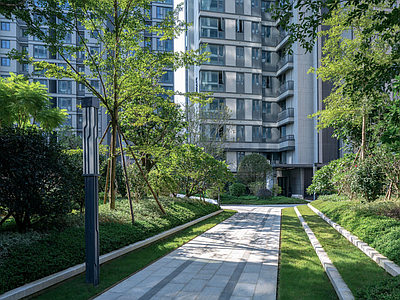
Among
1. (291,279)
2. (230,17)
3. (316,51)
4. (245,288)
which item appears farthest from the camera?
(230,17)

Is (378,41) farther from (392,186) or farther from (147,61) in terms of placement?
(147,61)

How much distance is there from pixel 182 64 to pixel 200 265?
7.27m

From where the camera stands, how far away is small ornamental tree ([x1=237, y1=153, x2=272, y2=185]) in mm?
33844

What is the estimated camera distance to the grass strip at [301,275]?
5.45m

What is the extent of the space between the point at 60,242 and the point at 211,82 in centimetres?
3467

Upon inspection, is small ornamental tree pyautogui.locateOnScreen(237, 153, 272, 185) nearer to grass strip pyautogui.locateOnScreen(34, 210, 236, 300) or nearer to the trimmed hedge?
the trimmed hedge

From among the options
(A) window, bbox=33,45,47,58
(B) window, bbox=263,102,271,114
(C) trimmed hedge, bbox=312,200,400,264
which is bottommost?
(C) trimmed hedge, bbox=312,200,400,264

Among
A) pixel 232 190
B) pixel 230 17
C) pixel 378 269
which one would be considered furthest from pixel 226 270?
pixel 230 17

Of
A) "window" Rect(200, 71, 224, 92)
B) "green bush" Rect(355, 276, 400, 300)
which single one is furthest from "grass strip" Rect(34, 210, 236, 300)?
"window" Rect(200, 71, 224, 92)

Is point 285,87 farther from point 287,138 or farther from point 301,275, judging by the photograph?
point 301,275

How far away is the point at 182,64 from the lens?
37.8 feet

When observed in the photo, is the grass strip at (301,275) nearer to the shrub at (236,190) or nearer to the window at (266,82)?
the shrub at (236,190)

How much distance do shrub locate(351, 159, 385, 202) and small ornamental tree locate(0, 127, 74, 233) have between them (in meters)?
12.0

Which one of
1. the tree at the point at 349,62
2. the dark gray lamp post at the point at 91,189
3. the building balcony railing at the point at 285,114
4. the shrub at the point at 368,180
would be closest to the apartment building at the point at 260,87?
the building balcony railing at the point at 285,114
